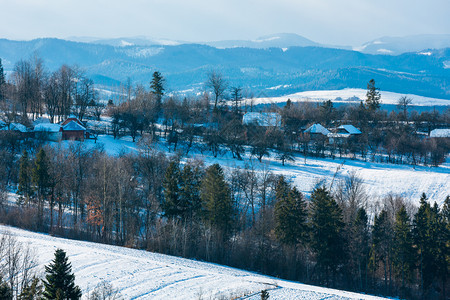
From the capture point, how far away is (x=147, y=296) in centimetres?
2272

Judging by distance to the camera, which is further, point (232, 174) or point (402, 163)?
point (402, 163)

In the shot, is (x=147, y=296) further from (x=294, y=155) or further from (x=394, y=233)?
(x=294, y=155)

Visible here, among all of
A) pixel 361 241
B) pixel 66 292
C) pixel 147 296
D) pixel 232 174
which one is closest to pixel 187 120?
pixel 232 174

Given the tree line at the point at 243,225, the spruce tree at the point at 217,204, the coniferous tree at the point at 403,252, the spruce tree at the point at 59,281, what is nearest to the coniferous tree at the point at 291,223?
the tree line at the point at 243,225

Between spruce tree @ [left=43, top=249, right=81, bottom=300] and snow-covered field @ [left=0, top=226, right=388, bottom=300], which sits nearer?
spruce tree @ [left=43, top=249, right=81, bottom=300]

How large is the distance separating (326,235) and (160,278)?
47.6 feet

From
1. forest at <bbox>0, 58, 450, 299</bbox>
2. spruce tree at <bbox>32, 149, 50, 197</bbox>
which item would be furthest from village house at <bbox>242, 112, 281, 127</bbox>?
spruce tree at <bbox>32, 149, 50, 197</bbox>

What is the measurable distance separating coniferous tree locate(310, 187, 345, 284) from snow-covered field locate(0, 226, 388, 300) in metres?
7.83

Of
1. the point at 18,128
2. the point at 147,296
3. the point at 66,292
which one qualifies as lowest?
the point at 147,296

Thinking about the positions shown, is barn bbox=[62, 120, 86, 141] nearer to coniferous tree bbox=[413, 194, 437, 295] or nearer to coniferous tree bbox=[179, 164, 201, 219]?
coniferous tree bbox=[179, 164, 201, 219]

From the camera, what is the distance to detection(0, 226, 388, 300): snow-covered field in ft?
76.5

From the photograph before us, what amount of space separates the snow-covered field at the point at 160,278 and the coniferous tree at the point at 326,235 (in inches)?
308

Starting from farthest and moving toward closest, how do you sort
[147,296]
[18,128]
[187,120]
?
[187,120] → [18,128] → [147,296]

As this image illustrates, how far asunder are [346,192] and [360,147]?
21160 millimetres
